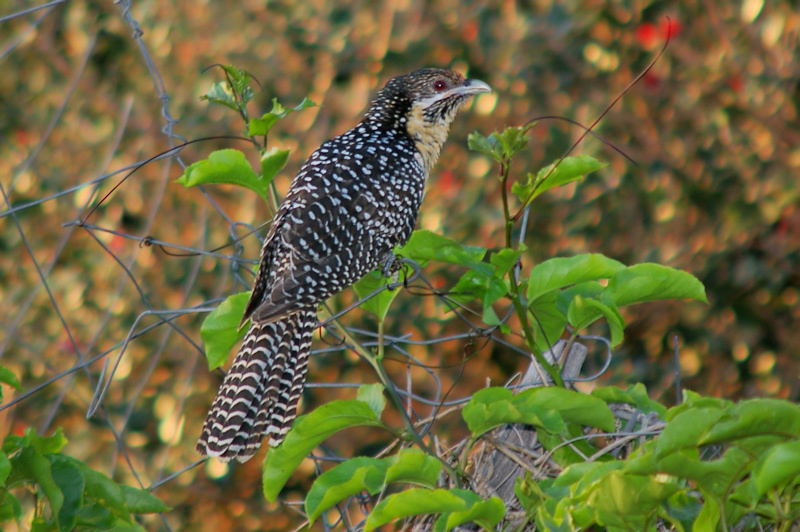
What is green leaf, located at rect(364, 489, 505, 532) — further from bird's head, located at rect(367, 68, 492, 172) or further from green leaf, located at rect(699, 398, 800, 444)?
bird's head, located at rect(367, 68, 492, 172)

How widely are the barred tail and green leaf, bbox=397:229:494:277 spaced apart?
2.45 feet

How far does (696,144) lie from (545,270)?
292cm

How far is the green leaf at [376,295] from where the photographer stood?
6.83ft

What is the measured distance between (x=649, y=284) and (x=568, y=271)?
0.52 ft

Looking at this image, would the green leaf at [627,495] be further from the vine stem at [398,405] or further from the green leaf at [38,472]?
the green leaf at [38,472]

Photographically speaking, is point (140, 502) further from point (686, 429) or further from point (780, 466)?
point (780, 466)

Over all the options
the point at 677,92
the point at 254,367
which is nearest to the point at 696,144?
the point at 677,92

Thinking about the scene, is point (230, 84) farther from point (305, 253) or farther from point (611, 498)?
point (611, 498)

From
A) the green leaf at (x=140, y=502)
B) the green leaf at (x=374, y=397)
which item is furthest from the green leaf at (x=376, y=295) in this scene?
the green leaf at (x=140, y=502)

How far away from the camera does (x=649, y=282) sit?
1720 millimetres

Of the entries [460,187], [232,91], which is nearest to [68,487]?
[232,91]

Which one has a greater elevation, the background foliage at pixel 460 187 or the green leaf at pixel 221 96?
the green leaf at pixel 221 96

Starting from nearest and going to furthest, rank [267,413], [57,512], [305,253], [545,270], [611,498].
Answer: [611,498], [57,512], [545,270], [267,413], [305,253]

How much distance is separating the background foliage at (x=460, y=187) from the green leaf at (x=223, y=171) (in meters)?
2.29
